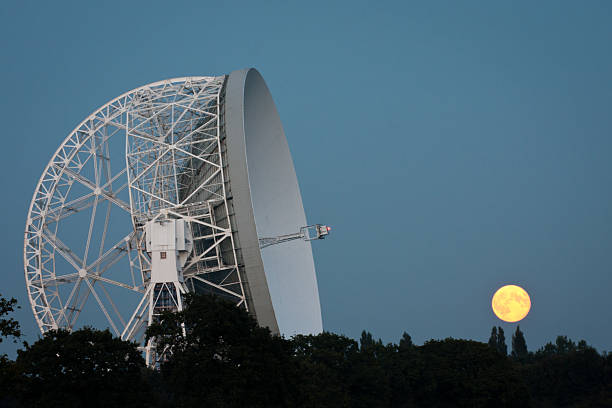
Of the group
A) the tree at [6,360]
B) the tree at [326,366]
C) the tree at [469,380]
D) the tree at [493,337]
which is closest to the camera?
the tree at [6,360]

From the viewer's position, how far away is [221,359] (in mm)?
40906

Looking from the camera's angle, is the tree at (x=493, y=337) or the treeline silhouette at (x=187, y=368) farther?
the tree at (x=493, y=337)

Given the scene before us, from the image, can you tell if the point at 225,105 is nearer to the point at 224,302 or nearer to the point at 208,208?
the point at 208,208

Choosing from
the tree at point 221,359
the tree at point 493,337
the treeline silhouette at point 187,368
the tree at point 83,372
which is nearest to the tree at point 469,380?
the treeline silhouette at point 187,368

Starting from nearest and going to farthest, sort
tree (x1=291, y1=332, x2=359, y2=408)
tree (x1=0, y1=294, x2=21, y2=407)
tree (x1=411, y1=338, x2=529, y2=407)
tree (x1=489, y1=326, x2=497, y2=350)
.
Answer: tree (x1=0, y1=294, x2=21, y2=407) → tree (x1=291, y1=332, x2=359, y2=408) → tree (x1=411, y1=338, x2=529, y2=407) → tree (x1=489, y1=326, x2=497, y2=350)

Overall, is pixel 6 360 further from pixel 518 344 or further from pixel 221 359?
pixel 518 344

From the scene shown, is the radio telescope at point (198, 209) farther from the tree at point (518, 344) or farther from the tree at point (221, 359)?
the tree at point (518, 344)

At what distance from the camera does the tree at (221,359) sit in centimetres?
3888

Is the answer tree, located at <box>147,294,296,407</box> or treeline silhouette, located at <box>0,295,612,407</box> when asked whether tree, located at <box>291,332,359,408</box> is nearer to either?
treeline silhouette, located at <box>0,295,612,407</box>

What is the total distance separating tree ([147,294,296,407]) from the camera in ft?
128

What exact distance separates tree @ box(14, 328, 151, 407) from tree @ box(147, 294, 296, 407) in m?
2.17

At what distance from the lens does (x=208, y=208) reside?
48.4m

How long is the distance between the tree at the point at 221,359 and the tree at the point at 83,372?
7.12ft

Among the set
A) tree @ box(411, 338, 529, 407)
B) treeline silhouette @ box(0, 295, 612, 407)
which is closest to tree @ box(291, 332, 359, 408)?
treeline silhouette @ box(0, 295, 612, 407)
